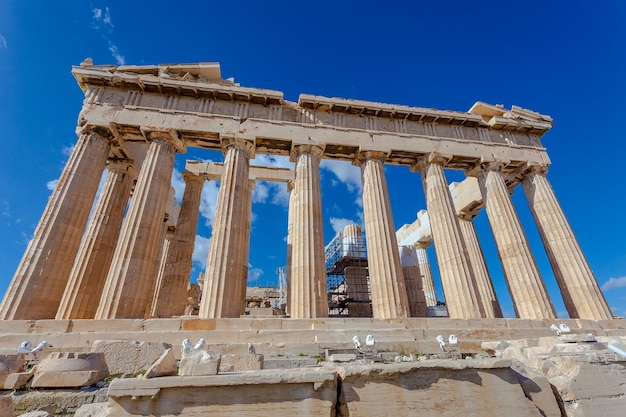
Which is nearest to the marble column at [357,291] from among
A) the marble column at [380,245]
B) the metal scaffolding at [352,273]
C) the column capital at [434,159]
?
the metal scaffolding at [352,273]

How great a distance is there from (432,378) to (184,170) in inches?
715

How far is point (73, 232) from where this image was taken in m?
12.5

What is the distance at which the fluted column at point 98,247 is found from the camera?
42.7 ft

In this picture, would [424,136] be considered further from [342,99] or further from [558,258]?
[558,258]

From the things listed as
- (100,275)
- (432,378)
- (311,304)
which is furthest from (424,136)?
(100,275)

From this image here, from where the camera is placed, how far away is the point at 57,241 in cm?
1204

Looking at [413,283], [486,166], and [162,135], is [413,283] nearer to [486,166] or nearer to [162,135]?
[486,166]

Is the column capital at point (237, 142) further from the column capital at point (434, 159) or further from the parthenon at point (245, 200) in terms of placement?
the column capital at point (434, 159)

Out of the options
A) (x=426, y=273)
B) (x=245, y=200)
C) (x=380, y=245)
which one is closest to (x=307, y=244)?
(x=380, y=245)

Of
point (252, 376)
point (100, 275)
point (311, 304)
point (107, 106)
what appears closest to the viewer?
point (252, 376)

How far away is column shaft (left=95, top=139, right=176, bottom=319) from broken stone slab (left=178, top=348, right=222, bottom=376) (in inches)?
350

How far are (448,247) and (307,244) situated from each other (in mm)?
7230

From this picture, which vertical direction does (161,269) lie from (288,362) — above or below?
above

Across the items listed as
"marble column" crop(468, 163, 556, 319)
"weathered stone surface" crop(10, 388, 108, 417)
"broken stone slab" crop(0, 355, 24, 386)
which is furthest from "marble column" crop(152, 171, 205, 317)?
"marble column" crop(468, 163, 556, 319)
